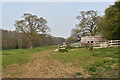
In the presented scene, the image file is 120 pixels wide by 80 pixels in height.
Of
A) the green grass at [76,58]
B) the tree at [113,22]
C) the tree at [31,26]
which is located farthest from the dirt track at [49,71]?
the tree at [31,26]

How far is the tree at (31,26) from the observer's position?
2603 cm

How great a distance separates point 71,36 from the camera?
31.8m

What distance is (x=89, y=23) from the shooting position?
98.2 feet

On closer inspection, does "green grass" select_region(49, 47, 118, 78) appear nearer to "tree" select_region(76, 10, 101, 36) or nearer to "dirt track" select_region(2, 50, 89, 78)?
"dirt track" select_region(2, 50, 89, 78)

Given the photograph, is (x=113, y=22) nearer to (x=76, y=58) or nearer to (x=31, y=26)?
(x=76, y=58)

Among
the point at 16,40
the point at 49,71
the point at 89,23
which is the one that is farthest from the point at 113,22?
the point at 16,40

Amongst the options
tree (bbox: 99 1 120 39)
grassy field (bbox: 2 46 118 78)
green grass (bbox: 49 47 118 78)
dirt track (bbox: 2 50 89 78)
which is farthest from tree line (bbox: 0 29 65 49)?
dirt track (bbox: 2 50 89 78)

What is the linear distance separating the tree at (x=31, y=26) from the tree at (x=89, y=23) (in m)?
8.46

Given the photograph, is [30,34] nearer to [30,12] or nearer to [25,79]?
[30,12]

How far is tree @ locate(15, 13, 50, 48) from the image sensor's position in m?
26.0

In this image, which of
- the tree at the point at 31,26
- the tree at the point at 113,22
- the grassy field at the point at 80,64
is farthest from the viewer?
the tree at the point at 31,26

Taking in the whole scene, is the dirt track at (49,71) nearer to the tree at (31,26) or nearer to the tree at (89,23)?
the tree at (31,26)

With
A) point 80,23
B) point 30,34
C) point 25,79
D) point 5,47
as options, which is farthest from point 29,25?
point 25,79

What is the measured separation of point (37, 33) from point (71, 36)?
9605 mm
